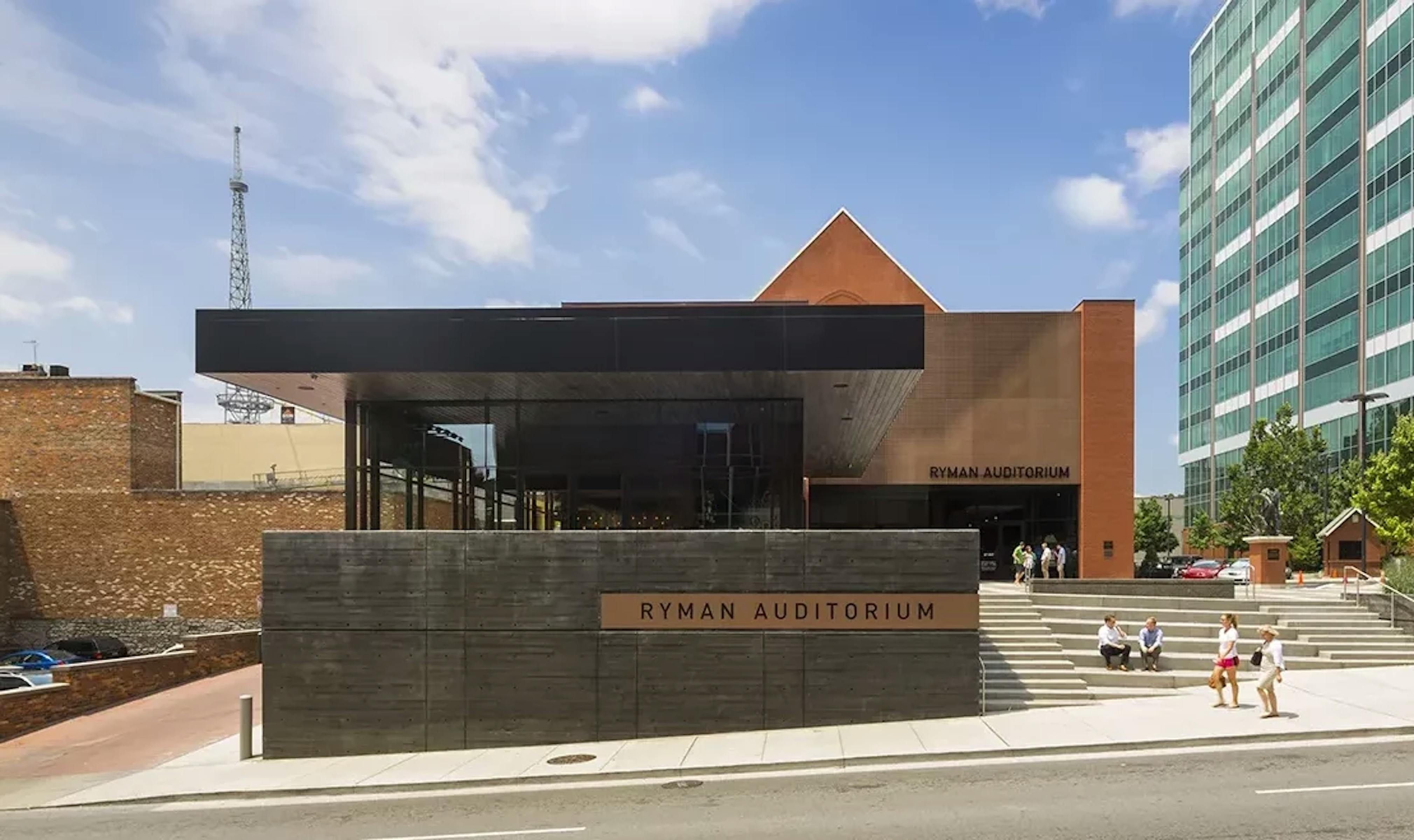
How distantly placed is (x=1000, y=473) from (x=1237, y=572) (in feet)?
51.4

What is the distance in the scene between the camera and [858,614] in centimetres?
1691

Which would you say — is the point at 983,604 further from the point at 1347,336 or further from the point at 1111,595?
the point at 1347,336

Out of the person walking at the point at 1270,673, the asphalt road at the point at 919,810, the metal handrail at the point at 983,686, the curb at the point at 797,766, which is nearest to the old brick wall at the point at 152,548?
the asphalt road at the point at 919,810

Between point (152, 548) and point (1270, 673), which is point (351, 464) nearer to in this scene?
point (1270, 673)

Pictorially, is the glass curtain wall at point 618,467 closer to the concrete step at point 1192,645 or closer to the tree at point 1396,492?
the concrete step at point 1192,645

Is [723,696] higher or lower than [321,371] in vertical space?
lower

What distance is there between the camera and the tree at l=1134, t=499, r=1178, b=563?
8425 cm

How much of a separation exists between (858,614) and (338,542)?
9.01 m

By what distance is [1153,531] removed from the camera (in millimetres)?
84688

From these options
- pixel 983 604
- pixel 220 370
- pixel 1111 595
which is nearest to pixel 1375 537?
pixel 1111 595

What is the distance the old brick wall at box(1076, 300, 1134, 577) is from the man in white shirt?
880 inches

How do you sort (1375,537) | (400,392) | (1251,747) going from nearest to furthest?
1. (1251,747)
2. (400,392)
3. (1375,537)

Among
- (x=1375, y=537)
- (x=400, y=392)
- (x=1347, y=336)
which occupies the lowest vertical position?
(x=1375, y=537)

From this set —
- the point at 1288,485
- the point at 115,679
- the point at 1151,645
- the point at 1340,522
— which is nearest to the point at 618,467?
the point at 1151,645
